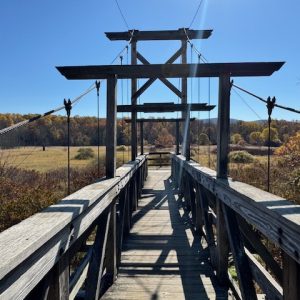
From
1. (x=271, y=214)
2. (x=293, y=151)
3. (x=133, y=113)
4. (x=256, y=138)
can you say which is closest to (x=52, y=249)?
(x=271, y=214)

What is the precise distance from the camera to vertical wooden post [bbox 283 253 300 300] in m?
1.79

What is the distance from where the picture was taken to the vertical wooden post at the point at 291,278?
179 cm

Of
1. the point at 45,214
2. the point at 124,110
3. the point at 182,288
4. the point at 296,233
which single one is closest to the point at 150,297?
the point at 182,288

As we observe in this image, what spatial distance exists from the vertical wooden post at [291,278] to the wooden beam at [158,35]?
7.19 meters

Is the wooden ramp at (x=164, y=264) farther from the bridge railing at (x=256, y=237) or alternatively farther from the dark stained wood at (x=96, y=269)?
the dark stained wood at (x=96, y=269)

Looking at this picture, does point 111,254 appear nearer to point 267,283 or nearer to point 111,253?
point 111,253

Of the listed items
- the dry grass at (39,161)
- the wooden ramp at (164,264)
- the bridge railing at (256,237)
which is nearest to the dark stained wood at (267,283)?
the bridge railing at (256,237)

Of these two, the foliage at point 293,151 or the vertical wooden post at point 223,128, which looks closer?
the vertical wooden post at point 223,128

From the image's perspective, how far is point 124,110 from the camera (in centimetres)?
746

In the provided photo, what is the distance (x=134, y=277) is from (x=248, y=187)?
1.72m

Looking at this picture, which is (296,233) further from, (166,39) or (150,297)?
(166,39)

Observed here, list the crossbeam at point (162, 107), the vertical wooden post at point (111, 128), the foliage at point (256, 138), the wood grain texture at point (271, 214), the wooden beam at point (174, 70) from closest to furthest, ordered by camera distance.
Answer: the wood grain texture at point (271, 214) → the wooden beam at point (174, 70) → the vertical wooden post at point (111, 128) → the crossbeam at point (162, 107) → the foliage at point (256, 138)

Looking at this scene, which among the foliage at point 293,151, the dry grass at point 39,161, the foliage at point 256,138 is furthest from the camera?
the foliage at point 256,138

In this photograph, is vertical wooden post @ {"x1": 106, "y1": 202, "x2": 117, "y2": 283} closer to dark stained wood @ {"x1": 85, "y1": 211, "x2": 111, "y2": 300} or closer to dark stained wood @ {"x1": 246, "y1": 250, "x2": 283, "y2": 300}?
dark stained wood @ {"x1": 85, "y1": 211, "x2": 111, "y2": 300}
